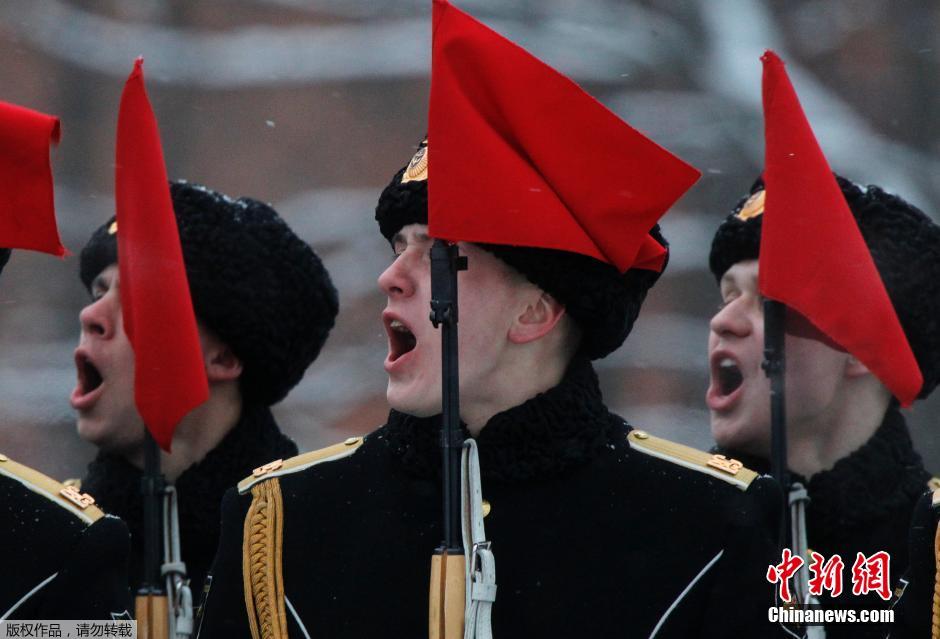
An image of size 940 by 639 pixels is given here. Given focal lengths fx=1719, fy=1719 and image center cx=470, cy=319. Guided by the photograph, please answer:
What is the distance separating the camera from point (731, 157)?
8016mm

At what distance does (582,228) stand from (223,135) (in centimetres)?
461

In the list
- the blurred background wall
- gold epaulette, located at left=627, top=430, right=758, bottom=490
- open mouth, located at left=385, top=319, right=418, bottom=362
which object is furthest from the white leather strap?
the blurred background wall

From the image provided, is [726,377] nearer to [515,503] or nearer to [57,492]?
[515,503]

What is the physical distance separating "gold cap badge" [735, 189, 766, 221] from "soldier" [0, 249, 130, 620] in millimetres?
2142

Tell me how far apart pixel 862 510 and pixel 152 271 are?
86.0 inches

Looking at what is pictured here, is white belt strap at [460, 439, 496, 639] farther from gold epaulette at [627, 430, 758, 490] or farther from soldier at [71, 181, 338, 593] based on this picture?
soldier at [71, 181, 338, 593]

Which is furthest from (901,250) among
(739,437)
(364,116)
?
(364,116)

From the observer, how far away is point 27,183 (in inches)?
179

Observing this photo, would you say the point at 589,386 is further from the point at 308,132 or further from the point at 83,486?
the point at 308,132

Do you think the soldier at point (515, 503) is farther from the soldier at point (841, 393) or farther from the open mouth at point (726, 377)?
the open mouth at point (726, 377)

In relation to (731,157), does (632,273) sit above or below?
below

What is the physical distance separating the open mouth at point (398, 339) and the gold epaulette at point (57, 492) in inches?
35.5

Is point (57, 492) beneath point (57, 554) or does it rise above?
above

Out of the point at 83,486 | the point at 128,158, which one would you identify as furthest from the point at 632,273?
the point at 83,486
